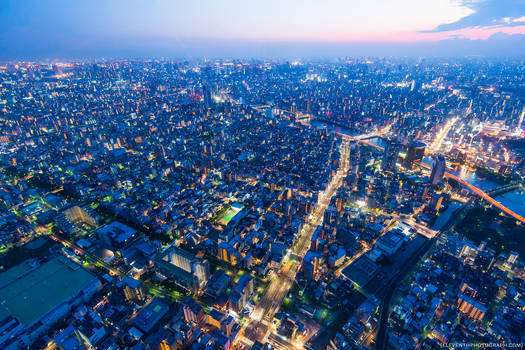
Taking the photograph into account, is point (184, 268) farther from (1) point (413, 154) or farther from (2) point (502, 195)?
(2) point (502, 195)

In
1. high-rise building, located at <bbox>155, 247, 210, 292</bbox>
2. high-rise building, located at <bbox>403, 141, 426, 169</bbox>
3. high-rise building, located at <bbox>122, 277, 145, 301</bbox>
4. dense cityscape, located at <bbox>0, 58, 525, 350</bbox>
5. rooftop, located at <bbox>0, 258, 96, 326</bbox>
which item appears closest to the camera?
dense cityscape, located at <bbox>0, 58, 525, 350</bbox>

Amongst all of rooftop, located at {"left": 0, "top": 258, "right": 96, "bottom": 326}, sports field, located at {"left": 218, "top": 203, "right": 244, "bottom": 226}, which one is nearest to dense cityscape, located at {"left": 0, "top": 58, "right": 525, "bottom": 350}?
rooftop, located at {"left": 0, "top": 258, "right": 96, "bottom": 326}

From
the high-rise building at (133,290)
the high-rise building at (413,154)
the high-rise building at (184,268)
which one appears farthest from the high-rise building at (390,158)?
the high-rise building at (133,290)

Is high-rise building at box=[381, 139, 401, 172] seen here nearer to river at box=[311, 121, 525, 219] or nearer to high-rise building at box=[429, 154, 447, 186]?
high-rise building at box=[429, 154, 447, 186]

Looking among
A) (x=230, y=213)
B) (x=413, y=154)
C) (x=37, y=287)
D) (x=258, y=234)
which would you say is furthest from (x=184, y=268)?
(x=413, y=154)

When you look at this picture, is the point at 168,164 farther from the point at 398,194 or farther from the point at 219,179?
the point at 398,194

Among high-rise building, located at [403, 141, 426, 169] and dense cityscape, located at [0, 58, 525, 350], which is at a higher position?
high-rise building, located at [403, 141, 426, 169]
